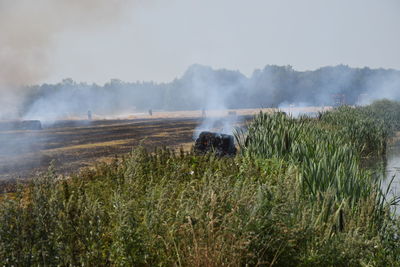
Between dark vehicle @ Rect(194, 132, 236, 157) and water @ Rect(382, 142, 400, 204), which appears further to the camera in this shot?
dark vehicle @ Rect(194, 132, 236, 157)

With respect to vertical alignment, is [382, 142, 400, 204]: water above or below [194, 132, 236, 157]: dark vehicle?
below

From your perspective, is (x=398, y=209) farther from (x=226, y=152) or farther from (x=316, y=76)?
(x=316, y=76)

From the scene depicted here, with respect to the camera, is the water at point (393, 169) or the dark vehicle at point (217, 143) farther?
the dark vehicle at point (217, 143)

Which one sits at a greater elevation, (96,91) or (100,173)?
(96,91)

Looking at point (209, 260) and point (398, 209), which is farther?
point (398, 209)

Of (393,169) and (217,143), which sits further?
(217,143)

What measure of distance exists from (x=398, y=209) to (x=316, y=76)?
83175mm

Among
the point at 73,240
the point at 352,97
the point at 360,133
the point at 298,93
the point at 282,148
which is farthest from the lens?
the point at 298,93

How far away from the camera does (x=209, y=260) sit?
3535 millimetres

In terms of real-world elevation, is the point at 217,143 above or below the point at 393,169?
above

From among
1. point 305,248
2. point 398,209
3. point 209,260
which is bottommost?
point 398,209

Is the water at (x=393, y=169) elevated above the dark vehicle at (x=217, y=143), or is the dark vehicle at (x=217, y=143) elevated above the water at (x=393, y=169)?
the dark vehicle at (x=217, y=143)

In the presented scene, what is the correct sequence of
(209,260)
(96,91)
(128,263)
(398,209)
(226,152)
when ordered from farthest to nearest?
1. (96,91)
2. (226,152)
3. (398,209)
4. (128,263)
5. (209,260)

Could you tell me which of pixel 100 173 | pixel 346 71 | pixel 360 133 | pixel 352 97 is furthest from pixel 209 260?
pixel 346 71
